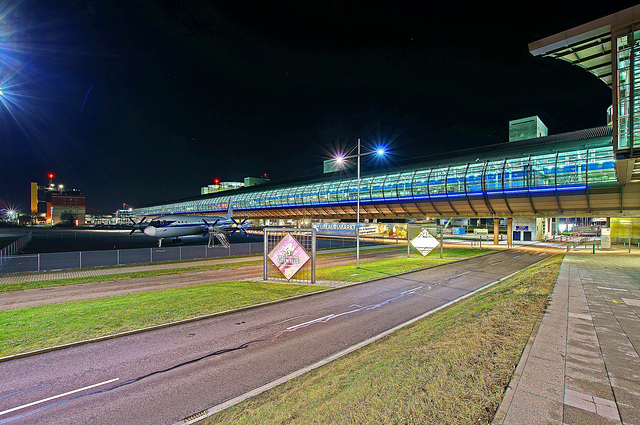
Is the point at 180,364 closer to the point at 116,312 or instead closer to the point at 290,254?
the point at 116,312

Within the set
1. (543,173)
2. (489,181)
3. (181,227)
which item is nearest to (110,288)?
(181,227)

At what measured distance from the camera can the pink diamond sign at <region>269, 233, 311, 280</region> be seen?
1742cm

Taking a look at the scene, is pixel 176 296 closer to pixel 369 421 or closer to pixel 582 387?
pixel 369 421

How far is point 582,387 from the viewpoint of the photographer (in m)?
5.08

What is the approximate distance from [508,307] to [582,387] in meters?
5.73

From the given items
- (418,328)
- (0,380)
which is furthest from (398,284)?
(0,380)

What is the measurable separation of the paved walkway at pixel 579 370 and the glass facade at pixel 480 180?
3518 cm

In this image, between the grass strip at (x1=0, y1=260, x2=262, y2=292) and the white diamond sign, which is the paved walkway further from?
the grass strip at (x1=0, y1=260, x2=262, y2=292)

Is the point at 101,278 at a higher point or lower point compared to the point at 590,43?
lower

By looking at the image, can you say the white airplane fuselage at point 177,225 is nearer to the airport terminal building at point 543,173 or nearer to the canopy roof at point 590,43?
the airport terminal building at point 543,173

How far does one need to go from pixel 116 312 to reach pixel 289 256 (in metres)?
9.05

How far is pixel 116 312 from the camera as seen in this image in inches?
454

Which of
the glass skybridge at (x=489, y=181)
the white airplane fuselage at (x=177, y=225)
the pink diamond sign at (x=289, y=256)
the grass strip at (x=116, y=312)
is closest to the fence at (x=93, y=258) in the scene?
the white airplane fuselage at (x=177, y=225)

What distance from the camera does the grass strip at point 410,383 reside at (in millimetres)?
4723
